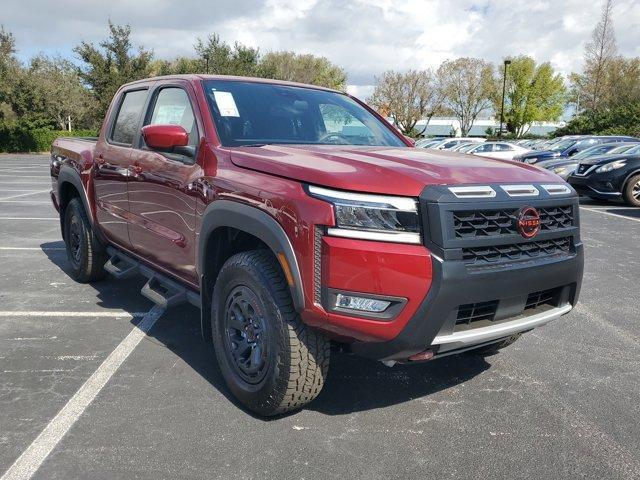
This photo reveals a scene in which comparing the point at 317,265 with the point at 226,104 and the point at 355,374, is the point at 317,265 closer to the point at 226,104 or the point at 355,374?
the point at 355,374

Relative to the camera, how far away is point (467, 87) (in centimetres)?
6581

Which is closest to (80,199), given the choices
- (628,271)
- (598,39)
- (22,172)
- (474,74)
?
(628,271)

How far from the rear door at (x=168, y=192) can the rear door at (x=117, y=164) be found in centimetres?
16

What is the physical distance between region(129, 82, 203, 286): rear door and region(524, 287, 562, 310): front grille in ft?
6.43

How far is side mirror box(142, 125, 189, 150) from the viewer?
10.5ft

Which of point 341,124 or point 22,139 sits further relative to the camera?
point 22,139

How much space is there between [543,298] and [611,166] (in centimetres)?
1108

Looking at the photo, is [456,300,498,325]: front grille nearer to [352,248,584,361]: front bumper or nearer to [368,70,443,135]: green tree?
[352,248,584,361]: front bumper

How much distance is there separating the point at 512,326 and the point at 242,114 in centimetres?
208

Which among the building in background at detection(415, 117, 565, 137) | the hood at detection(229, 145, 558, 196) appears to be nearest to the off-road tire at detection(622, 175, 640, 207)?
the hood at detection(229, 145, 558, 196)

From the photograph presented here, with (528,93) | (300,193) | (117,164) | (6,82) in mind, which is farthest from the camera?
(528,93)

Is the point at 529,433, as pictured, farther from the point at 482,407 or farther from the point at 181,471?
the point at 181,471

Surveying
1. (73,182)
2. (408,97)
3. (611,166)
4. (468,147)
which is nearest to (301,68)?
(408,97)

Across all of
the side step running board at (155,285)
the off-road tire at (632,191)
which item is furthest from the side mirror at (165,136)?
the off-road tire at (632,191)
